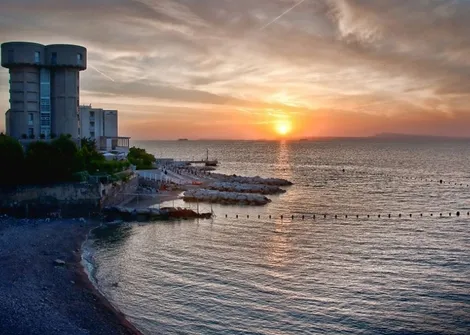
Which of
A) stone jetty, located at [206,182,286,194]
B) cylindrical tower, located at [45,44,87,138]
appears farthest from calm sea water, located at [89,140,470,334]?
cylindrical tower, located at [45,44,87,138]

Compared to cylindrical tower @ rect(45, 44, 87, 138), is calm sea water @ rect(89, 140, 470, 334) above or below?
below

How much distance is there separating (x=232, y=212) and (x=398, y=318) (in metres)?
35.1

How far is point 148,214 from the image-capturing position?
5431cm

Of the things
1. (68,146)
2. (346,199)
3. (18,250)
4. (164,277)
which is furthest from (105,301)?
(346,199)

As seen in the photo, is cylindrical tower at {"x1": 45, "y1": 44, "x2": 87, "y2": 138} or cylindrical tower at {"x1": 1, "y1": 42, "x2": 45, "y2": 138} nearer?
cylindrical tower at {"x1": 1, "y1": 42, "x2": 45, "y2": 138}

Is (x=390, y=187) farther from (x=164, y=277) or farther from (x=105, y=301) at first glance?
(x=105, y=301)

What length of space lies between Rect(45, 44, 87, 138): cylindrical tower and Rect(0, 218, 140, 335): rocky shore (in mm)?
29898

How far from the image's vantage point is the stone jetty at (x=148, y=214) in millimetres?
53656

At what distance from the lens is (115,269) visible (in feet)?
118

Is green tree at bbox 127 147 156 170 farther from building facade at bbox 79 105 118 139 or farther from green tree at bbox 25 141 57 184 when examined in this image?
green tree at bbox 25 141 57 184

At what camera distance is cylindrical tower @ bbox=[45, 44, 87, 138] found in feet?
223

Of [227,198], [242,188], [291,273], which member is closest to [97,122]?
[242,188]

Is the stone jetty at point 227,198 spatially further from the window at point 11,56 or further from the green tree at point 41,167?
the window at point 11,56

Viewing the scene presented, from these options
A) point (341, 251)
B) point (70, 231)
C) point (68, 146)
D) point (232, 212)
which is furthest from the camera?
point (232, 212)
